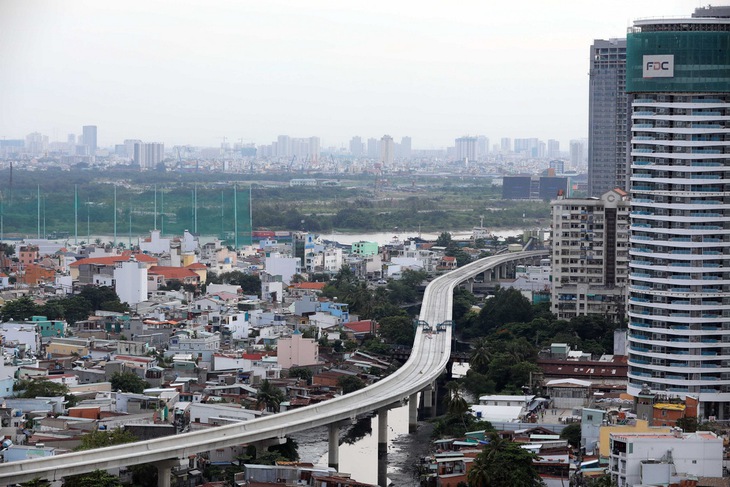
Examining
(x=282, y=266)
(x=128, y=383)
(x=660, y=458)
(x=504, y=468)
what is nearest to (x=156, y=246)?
(x=282, y=266)

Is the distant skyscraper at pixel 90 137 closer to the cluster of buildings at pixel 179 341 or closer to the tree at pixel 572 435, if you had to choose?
the cluster of buildings at pixel 179 341

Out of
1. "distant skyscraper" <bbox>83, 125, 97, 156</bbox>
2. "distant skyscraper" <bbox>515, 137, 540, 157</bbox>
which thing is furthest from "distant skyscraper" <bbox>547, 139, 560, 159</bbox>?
"distant skyscraper" <bbox>83, 125, 97, 156</bbox>

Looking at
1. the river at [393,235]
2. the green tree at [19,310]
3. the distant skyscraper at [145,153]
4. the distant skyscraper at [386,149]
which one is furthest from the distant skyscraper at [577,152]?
the green tree at [19,310]

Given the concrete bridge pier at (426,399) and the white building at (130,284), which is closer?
the concrete bridge pier at (426,399)

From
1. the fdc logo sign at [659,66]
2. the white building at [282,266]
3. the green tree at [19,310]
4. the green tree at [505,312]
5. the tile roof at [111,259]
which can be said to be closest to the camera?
the fdc logo sign at [659,66]

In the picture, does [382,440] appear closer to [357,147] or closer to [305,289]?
[305,289]

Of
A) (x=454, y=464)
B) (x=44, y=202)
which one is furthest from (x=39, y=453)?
(x=44, y=202)
